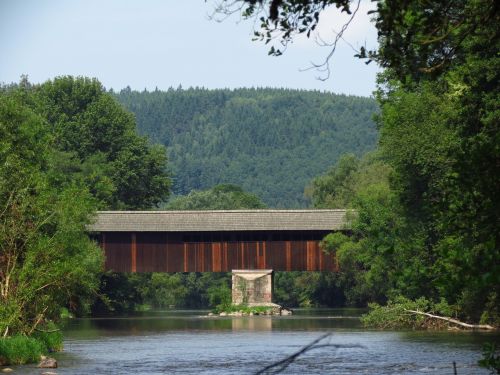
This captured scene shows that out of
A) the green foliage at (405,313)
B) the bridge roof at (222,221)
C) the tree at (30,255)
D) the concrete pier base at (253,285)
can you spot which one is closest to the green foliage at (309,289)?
the concrete pier base at (253,285)

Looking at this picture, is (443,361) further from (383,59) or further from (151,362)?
(383,59)

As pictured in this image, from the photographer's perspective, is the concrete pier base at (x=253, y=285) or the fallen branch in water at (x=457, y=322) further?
the concrete pier base at (x=253, y=285)

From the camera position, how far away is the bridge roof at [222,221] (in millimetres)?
59594

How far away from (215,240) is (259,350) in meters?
28.9

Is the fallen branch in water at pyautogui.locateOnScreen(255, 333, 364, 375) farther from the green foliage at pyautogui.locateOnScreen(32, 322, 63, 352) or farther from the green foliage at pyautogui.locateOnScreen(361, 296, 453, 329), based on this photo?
the green foliage at pyautogui.locateOnScreen(32, 322, 63, 352)

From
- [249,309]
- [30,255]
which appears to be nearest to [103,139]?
[249,309]

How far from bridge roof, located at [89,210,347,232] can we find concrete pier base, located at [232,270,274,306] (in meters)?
2.64

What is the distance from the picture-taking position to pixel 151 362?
28609 mm

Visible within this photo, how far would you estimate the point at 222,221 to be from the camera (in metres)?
60.4

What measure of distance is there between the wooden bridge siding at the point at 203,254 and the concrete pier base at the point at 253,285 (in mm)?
420

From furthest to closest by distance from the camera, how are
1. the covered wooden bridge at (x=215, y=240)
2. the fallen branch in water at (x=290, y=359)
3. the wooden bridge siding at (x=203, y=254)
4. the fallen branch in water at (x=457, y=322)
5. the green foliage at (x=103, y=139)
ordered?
the green foliage at (x=103, y=139) → the wooden bridge siding at (x=203, y=254) → the covered wooden bridge at (x=215, y=240) → the fallen branch in water at (x=457, y=322) → the fallen branch in water at (x=290, y=359)

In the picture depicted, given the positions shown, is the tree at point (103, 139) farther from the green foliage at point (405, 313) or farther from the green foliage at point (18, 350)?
the green foliage at point (18, 350)

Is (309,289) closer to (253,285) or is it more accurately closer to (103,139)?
(103,139)

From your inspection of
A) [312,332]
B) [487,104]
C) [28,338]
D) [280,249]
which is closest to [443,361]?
[487,104]
